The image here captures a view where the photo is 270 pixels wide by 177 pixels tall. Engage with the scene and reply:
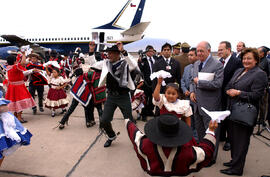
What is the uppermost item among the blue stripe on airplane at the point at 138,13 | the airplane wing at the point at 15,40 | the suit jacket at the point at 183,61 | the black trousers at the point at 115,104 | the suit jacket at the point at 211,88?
the blue stripe on airplane at the point at 138,13

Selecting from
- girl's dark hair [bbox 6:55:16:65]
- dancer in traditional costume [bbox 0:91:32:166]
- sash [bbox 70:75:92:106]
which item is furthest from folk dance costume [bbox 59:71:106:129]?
dancer in traditional costume [bbox 0:91:32:166]

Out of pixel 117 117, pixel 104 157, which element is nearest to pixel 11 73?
pixel 117 117

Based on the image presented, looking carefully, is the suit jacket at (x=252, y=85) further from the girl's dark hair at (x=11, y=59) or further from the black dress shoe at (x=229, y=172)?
the girl's dark hair at (x=11, y=59)

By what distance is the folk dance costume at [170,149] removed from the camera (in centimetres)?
146

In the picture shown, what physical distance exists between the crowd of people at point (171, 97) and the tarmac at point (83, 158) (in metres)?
0.29

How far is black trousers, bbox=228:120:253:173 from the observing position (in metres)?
2.52

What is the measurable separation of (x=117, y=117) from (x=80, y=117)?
1104 millimetres

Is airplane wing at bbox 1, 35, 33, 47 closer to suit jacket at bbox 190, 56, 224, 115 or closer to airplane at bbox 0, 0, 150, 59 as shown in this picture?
airplane at bbox 0, 0, 150, 59

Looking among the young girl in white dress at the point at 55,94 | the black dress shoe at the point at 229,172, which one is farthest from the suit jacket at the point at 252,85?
the young girl in white dress at the point at 55,94

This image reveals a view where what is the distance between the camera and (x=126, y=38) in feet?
79.5

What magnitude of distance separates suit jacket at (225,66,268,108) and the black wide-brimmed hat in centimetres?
135

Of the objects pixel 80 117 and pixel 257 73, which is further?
pixel 80 117

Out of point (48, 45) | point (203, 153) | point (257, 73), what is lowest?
point (203, 153)

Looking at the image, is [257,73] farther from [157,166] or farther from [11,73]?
[11,73]
